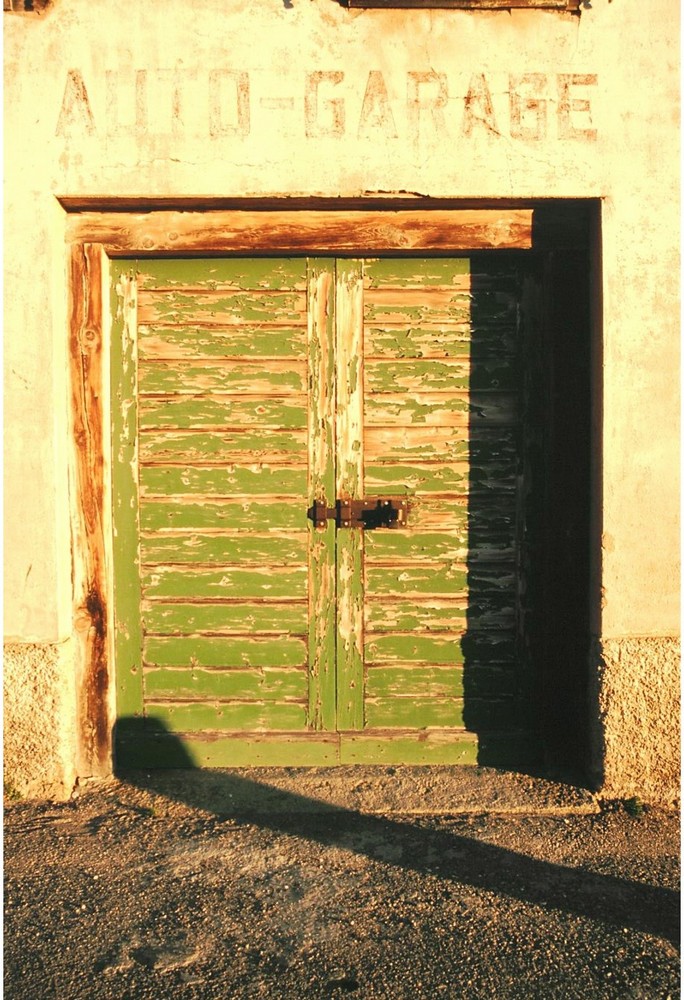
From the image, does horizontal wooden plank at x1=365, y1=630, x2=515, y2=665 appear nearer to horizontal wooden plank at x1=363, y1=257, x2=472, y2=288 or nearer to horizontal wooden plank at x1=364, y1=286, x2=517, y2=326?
horizontal wooden plank at x1=364, y1=286, x2=517, y2=326

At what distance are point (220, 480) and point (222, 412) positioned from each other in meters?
0.33

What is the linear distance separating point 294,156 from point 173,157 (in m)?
0.54

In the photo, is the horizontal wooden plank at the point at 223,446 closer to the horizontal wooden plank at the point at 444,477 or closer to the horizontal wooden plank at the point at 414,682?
the horizontal wooden plank at the point at 444,477

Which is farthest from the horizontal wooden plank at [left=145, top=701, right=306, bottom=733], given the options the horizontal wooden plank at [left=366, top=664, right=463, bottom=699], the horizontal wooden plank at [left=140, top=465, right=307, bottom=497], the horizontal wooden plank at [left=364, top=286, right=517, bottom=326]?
the horizontal wooden plank at [left=364, top=286, right=517, bottom=326]

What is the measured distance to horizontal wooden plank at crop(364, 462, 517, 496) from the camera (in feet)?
12.8

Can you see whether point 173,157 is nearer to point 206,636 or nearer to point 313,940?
point 206,636

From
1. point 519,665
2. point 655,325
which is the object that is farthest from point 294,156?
point 519,665

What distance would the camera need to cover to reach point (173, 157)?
3.53m

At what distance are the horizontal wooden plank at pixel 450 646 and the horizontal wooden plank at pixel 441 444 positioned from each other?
0.87m

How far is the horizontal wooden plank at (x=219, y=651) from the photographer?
3.92 metres

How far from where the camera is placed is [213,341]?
12.6ft

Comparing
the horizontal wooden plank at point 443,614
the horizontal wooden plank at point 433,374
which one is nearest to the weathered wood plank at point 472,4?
the horizontal wooden plank at point 433,374

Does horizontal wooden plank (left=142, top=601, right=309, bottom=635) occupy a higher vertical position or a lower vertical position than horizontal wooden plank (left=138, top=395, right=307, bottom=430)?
lower

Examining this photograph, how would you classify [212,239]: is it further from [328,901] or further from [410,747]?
[328,901]
